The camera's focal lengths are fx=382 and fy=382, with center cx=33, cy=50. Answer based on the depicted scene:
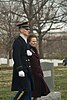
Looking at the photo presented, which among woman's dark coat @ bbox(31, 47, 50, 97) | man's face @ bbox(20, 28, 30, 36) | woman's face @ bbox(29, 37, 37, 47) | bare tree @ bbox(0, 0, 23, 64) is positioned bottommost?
woman's dark coat @ bbox(31, 47, 50, 97)

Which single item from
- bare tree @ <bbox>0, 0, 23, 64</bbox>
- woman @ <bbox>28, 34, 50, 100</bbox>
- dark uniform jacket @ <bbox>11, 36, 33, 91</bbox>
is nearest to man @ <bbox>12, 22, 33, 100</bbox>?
dark uniform jacket @ <bbox>11, 36, 33, 91</bbox>

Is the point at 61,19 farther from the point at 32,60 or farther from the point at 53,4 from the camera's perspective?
the point at 32,60

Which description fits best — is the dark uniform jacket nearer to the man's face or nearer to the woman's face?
the man's face

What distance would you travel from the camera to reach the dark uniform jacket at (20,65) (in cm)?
709

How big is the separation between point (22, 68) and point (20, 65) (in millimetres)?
68

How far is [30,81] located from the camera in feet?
24.1

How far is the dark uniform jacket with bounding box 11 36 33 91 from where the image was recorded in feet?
23.3

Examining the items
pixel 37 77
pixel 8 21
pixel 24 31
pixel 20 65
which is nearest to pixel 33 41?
pixel 24 31

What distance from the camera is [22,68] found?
7.06 m

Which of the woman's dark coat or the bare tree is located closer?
the woman's dark coat

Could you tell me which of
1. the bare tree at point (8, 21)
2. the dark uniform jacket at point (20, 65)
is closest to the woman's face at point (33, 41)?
the dark uniform jacket at point (20, 65)

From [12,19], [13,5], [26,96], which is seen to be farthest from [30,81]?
[12,19]

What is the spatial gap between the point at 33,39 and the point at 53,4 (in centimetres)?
3183

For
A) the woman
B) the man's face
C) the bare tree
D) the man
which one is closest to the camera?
the man
